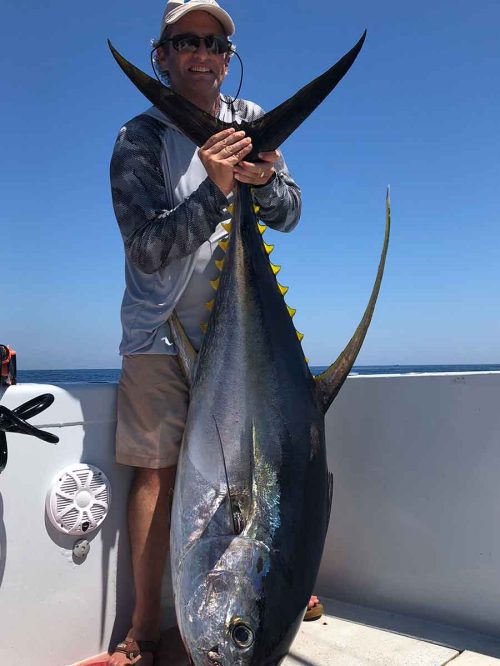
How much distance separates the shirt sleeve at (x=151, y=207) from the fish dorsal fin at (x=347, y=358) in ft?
1.50

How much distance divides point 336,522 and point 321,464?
30.8 inches

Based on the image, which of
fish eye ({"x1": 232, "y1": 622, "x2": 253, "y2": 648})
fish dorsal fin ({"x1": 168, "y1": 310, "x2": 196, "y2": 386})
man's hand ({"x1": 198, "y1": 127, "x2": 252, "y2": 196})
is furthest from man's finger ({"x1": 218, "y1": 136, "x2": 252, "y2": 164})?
fish eye ({"x1": 232, "y1": 622, "x2": 253, "y2": 648})

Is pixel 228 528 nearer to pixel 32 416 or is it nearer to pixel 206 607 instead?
pixel 206 607

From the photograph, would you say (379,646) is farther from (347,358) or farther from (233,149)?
(233,149)

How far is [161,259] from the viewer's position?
68.8 inches

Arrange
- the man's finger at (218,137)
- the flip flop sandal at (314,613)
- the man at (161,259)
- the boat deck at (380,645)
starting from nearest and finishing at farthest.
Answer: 1. the man's finger at (218,137)
2. the man at (161,259)
3. the boat deck at (380,645)
4. the flip flop sandal at (314,613)

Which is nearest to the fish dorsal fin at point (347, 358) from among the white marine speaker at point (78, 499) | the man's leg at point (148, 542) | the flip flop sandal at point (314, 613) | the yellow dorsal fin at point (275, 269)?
the yellow dorsal fin at point (275, 269)

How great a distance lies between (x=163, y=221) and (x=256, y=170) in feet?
0.94

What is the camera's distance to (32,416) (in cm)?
168

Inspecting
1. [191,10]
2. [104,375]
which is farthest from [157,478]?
[104,375]

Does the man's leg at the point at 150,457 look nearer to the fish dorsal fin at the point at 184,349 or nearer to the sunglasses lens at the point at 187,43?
the fish dorsal fin at the point at 184,349

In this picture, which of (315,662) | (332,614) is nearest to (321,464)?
(315,662)

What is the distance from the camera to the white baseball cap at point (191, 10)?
1.94 metres

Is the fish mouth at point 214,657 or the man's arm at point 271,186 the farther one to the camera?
the man's arm at point 271,186
